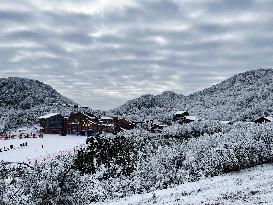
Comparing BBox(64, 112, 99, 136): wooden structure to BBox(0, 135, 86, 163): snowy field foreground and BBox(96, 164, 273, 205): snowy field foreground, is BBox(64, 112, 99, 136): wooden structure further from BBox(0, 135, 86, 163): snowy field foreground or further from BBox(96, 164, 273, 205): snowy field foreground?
BBox(96, 164, 273, 205): snowy field foreground

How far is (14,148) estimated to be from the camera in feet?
252

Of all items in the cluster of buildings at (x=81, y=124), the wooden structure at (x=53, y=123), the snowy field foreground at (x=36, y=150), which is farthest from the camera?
the wooden structure at (x=53, y=123)

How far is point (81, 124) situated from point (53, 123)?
9.95 meters

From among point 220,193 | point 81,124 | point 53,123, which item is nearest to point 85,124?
point 81,124

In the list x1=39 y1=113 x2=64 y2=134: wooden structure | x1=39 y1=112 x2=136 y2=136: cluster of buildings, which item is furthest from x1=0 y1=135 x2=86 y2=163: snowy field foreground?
x1=39 y1=113 x2=64 y2=134: wooden structure

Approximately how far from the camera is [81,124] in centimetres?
10100

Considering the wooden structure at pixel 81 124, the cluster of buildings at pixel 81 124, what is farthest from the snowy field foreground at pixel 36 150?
the cluster of buildings at pixel 81 124

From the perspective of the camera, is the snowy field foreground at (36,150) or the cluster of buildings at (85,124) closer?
the snowy field foreground at (36,150)

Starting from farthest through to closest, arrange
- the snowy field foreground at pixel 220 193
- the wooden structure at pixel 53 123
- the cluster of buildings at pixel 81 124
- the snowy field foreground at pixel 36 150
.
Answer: the wooden structure at pixel 53 123 → the cluster of buildings at pixel 81 124 → the snowy field foreground at pixel 36 150 → the snowy field foreground at pixel 220 193

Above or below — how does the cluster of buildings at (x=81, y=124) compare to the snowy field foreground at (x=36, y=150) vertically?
above

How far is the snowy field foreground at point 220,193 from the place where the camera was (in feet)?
88.5

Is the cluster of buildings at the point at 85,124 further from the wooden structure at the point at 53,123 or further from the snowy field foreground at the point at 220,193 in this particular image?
the snowy field foreground at the point at 220,193

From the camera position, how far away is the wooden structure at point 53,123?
106 meters

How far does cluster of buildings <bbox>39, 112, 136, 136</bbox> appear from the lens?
9981 centimetres
